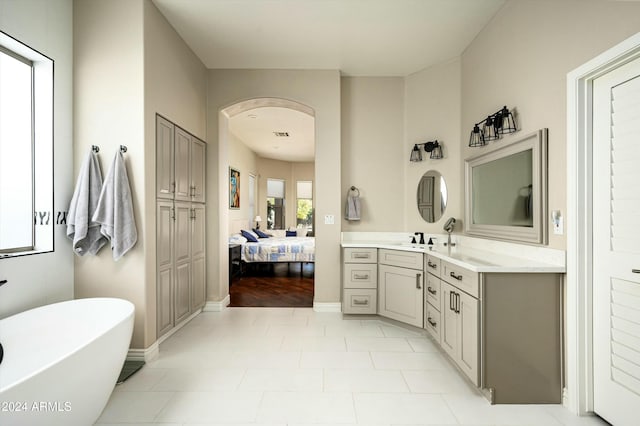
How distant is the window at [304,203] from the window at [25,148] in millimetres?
8145

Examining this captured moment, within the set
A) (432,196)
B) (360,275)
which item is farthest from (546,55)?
(360,275)

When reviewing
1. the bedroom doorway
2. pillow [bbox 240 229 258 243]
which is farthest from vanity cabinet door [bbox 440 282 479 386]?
pillow [bbox 240 229 258 243]

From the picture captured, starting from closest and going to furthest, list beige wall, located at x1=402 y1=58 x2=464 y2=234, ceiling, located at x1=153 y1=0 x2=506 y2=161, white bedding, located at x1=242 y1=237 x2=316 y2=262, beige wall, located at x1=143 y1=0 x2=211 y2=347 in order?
beige wall, located at x1=143 y1=0 x2=211 y2=347 < ceiling, located at x1=153 y1=0 x2=506 y2=161 < beige wall, located at x1=402 y1=58 x2=464 y2=234 < white bedding, located at x1=242 y1=237 x2=316 y2=262

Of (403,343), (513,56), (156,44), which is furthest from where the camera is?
(403,343)

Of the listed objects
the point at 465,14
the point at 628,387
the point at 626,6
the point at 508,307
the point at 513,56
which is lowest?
the point at 628,387

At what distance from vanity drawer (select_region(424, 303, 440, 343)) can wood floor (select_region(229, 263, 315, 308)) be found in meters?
1.67

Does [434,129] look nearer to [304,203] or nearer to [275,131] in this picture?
[275,131]

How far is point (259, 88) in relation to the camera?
412 cm

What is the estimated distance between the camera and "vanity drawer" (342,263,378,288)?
3.77m

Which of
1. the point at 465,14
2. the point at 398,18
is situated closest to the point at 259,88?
the point at 398,18

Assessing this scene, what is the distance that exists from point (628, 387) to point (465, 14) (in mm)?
2944

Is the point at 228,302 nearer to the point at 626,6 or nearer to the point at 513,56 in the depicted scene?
the point at 513,56

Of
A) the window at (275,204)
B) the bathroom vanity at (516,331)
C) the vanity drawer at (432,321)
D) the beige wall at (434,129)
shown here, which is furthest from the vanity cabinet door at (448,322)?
the window at (275,204)

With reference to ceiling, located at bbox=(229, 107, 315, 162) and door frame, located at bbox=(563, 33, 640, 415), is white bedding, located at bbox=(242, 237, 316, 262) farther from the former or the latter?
door frame, located at bbox=(563, 33, 640, 415)
